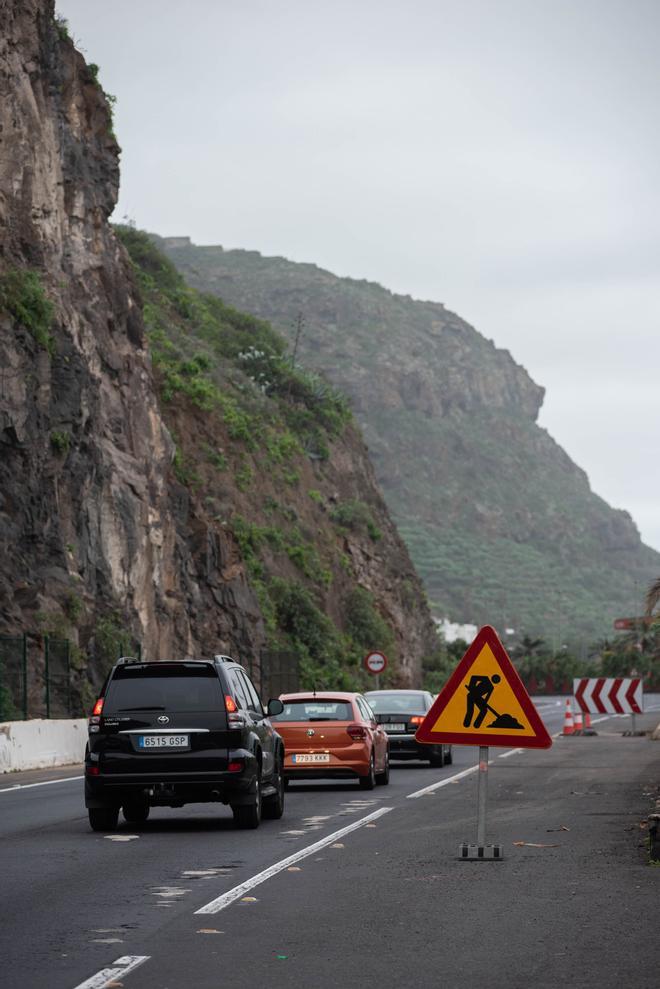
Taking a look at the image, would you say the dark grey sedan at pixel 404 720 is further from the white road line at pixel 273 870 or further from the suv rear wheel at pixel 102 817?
the suv rear wheel at pixel 102 817

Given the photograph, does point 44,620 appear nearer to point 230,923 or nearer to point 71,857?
point 71,857

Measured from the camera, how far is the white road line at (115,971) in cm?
811

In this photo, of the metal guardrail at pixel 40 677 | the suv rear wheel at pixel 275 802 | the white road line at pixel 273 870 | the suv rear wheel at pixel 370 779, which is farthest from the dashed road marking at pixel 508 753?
the suv rear wheel at pixel 275 802

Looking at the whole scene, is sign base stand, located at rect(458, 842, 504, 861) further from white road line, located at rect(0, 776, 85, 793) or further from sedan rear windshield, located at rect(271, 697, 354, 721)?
white road line, located at rect(0, 776, 85, 793)

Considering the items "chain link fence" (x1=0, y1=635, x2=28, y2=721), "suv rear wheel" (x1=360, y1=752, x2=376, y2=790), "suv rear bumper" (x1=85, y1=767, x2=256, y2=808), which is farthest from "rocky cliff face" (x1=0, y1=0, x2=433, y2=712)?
"suv rear bumper" (x1=85, y1=767, x2=256, y2=808)

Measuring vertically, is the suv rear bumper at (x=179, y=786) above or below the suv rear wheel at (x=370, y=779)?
above

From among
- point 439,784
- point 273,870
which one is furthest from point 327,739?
point 273,870

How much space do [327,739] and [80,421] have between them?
26.5 meters

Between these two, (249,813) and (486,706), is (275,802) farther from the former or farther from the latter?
(486,706)

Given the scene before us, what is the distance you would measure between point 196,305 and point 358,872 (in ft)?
249

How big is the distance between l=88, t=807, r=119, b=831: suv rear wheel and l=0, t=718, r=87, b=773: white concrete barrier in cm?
1244

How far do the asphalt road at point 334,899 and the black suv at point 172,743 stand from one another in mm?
394

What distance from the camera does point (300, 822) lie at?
58.6 ft

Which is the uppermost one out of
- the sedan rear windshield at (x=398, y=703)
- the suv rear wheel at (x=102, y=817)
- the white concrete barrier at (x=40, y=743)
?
the sedan rear windshield at (x=398, y=703)
